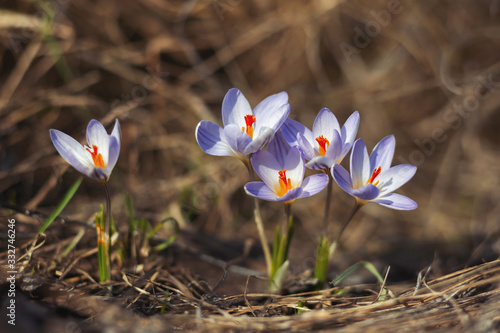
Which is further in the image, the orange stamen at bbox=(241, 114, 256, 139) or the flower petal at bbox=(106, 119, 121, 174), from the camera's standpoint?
the orange stamen at bbox=(241, 114, 256, 139)

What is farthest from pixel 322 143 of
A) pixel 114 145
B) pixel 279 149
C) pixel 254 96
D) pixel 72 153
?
pixel 254 96

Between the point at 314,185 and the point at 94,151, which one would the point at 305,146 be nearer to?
the point at 314,185

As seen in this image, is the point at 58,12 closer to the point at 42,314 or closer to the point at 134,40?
the point at 134,40

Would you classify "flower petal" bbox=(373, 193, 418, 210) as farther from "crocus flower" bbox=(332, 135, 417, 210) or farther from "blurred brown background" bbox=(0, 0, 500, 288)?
"blurred brown background" bbox=(0, 0, 500, 288)

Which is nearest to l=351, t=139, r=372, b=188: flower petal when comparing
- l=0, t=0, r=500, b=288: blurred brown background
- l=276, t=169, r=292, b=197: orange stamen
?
l=276, t=169, r=292, b=197: orange stamen

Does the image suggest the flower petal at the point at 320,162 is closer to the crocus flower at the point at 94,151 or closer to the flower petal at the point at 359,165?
the flower petal at the point at 359,165

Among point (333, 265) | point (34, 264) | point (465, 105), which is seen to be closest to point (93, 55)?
point (34, 264)
